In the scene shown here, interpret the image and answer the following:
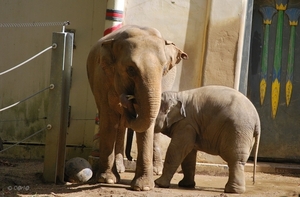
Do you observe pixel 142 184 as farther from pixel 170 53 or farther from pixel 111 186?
pixel 170 53

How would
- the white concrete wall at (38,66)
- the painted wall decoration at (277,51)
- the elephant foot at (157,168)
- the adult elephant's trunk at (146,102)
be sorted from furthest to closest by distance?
the painted wall decoration at (277,51), the white concrete wall at (38,66), the elephant foot at (157,168), the adult elephant's trunk at (146,102)

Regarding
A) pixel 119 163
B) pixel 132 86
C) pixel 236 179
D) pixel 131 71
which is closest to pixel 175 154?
pixel 236 179

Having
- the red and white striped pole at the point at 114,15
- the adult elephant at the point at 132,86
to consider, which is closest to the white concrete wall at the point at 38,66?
the red and white striped pole at the point at 114,15

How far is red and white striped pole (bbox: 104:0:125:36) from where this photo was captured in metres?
9.51

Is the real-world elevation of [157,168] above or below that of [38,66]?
below

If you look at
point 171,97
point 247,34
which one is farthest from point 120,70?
point 247,34

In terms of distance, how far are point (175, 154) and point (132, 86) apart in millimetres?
995

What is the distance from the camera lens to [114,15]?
9.52 metres

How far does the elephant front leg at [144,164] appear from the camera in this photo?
314 inches

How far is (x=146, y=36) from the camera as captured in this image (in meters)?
7.70

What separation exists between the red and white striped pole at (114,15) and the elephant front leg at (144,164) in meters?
1.90

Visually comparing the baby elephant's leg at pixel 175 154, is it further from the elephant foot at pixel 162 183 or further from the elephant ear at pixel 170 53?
the elephant ear at pixel 170 53

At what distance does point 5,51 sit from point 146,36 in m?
3.38

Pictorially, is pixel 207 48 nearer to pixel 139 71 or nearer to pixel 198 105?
pixel 198 105
